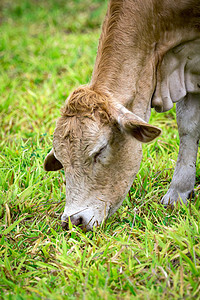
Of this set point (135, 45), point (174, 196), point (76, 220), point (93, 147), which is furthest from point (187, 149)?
point (76, 220)

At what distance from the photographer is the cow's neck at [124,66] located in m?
3.23

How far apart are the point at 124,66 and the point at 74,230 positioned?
1.35 metres

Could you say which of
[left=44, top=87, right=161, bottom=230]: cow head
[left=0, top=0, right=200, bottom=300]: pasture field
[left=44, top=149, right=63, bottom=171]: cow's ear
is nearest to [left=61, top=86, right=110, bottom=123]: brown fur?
Answer: [left=44, top=87, right=161, bottom=230]: cow head

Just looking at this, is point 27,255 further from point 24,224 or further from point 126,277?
point 126,277

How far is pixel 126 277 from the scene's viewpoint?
2.63 meters

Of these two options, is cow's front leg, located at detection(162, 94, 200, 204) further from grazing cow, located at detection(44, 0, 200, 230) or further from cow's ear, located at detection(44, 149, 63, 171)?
cow's ear, located at detection(44, 149, 63, 171)

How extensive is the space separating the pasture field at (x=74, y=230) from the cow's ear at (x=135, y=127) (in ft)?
2.27

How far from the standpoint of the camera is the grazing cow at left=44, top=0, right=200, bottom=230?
9.89 feet

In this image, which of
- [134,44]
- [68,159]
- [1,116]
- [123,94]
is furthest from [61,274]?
[1,116]

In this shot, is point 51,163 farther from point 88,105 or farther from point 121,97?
point 121,97

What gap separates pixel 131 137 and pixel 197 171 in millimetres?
1262

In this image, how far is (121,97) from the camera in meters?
3.21

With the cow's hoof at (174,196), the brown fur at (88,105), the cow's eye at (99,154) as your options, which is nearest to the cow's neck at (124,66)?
the brown fur at (88,105)

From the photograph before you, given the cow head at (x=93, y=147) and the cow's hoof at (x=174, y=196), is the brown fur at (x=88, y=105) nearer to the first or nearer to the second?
the cow head at (x=93, y=147)
